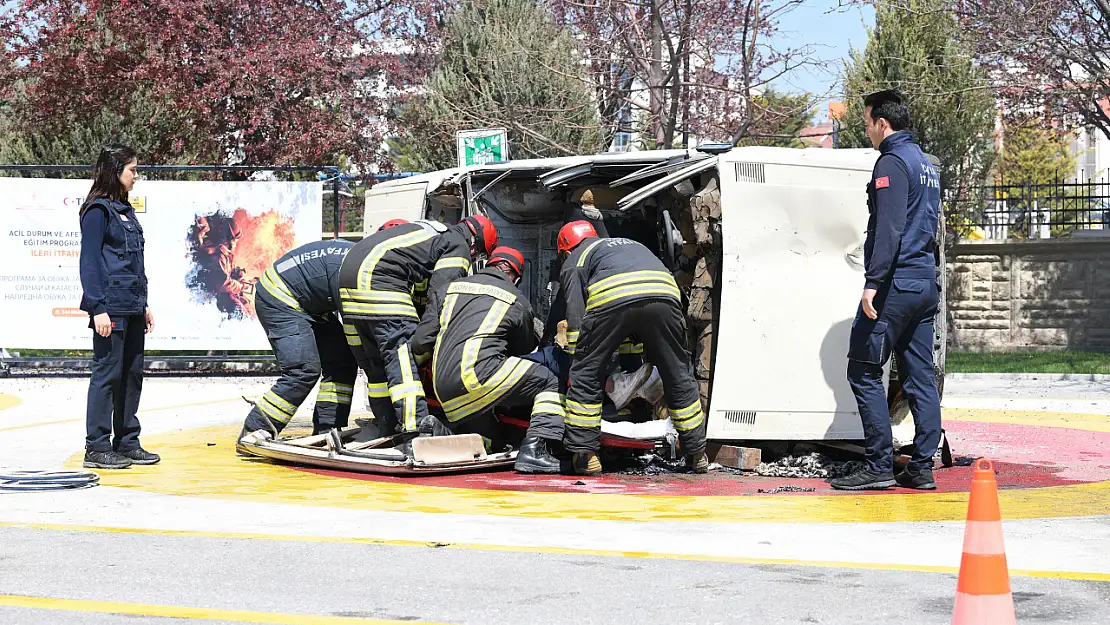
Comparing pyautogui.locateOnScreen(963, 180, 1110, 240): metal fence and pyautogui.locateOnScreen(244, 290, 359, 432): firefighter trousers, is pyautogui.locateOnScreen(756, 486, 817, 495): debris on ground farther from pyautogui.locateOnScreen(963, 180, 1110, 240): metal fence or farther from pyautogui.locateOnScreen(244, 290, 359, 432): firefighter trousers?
pyautogui.locateOnScreen(963, 180, 1110, 240): metal fence

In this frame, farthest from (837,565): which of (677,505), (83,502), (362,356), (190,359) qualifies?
(190,359)

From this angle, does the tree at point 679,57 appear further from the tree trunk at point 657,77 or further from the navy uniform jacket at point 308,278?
the navy uniform jacket at point 308,278

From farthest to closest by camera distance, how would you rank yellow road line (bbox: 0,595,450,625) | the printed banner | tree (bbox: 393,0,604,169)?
tree (bbox: 393,0,604,169), the printed banner, yellow road line (bbox: 0,595,450,625)

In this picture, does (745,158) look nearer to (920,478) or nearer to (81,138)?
(920,478)

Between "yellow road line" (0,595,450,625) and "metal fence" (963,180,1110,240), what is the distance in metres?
19.8

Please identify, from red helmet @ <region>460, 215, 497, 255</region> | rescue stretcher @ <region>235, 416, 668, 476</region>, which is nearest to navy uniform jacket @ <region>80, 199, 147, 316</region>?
rescue stretcher @ <region>235, 416, 668, 476</region>

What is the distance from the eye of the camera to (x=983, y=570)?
365 centimetres

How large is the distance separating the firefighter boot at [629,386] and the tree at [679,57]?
25.8 ft

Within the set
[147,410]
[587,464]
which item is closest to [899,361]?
[587,464]

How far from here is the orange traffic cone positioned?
11.9ft

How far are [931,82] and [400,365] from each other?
55.7ft

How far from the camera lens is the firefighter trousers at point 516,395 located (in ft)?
26.1

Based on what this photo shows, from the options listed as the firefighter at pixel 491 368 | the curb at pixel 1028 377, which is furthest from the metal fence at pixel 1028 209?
the firefighter at pixel 491 368

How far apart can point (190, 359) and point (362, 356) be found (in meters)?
7.48
